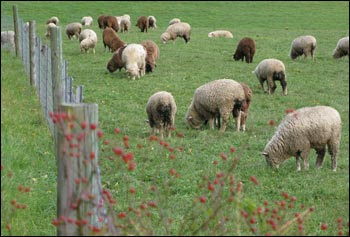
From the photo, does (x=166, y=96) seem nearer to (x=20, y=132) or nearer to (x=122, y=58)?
(x=20, y=132)

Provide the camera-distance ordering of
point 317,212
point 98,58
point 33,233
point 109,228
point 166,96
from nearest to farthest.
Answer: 1. point 109,228
2. point 33,233
3. point 317,212
4. point 166,96
5. point 98,58

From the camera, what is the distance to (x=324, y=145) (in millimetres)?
9469

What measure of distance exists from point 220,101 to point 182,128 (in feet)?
3.46

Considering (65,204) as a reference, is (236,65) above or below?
below

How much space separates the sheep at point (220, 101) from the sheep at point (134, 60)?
640 cm

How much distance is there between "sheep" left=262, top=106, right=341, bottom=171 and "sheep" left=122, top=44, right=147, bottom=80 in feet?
31.1

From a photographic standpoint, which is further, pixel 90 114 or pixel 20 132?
pixel 20 132

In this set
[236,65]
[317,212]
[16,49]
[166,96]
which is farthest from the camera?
[236,65]

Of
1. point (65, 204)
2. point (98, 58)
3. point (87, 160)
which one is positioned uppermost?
point (87, 160)

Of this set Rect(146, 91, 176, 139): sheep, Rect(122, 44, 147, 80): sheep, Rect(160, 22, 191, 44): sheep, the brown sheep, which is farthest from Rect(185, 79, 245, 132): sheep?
the brown sheep

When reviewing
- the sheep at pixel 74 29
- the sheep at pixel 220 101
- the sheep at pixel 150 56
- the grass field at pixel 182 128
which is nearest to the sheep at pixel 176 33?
the grass field at pixel 182 128

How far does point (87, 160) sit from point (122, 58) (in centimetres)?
1548

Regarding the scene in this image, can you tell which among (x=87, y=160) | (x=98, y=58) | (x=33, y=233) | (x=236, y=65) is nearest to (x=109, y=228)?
(x=87, y=160)

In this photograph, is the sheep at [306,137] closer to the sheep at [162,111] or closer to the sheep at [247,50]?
the sheep at [162,111]
